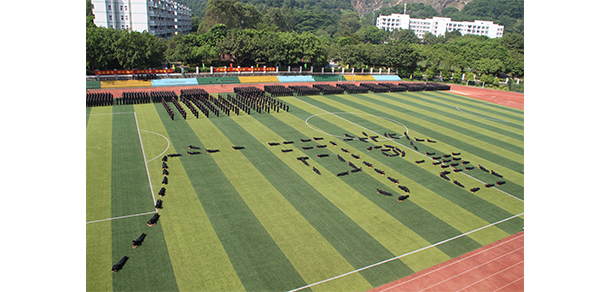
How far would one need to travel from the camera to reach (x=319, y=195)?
31.2 meters

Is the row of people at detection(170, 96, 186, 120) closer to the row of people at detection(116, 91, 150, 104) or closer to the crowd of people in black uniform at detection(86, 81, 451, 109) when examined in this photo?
the crowd of people in black uniform at detection(86, 81, 451, 109)

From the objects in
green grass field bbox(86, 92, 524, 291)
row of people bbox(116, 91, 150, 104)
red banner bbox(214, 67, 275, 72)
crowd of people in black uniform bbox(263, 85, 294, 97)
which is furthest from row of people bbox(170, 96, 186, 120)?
red banner bbox(214, 67, 275, 72)

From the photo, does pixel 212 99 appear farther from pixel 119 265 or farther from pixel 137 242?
pixel 119 265

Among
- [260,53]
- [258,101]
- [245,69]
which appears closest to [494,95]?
[258,101]

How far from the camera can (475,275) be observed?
74.7 feet

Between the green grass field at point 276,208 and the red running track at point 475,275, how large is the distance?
2.32 ft

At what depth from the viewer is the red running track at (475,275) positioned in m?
21.6

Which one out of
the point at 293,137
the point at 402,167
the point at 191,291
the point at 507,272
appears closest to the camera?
the point at 191,291

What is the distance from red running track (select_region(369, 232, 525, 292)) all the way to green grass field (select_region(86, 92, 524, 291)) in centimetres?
71

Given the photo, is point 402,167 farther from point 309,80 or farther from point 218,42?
point 218,42

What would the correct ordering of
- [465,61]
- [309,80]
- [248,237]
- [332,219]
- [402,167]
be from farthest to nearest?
[465,61], [309,80], [402,167], [332,219], [248,237]

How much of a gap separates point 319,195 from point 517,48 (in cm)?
16067

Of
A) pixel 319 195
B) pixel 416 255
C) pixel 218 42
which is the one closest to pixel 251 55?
pixel 218 42

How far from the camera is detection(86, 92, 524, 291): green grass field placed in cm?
2197
